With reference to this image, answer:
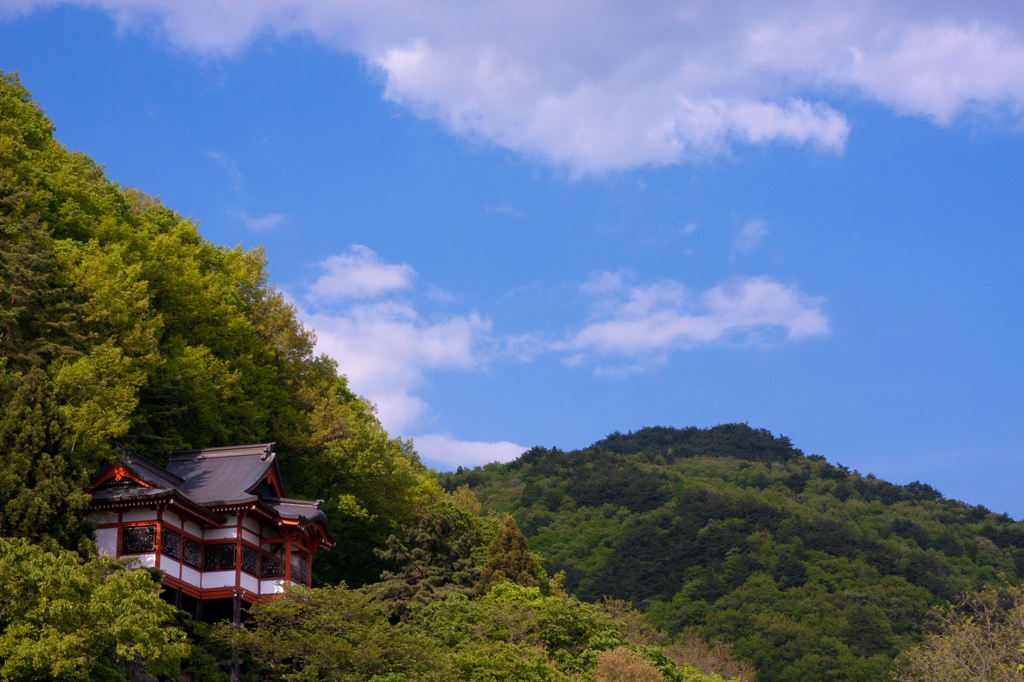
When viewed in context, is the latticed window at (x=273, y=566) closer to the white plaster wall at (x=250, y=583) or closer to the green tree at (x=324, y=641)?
the white plaster wall at (x=250, y=583)

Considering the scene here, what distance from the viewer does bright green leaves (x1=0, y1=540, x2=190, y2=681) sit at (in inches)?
746

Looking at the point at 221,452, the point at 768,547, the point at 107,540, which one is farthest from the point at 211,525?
the point at 768,547

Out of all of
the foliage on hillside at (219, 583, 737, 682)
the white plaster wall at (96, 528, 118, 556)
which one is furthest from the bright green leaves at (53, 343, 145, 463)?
the foliage on hillside at (219, 583, 737, 682)

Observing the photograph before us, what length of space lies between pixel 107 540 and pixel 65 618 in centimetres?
766

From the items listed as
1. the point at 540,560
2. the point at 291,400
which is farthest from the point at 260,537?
the point at 540,560

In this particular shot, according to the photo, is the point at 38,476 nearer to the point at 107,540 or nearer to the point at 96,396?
the point at 96,396

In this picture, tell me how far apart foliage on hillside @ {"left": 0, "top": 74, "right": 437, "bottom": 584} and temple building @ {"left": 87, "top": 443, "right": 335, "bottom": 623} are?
3.92ft

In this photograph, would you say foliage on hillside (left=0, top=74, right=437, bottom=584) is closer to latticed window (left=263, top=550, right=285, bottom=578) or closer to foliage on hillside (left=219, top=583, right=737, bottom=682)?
latticed window (left=263, top=550, right=285, bottom=578)

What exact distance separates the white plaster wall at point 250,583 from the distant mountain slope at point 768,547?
1853 inches

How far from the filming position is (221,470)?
1196 inches

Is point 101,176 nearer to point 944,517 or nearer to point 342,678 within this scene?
point 342,678

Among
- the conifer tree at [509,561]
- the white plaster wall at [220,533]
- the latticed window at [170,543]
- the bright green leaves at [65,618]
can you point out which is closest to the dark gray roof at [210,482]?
the white plaster wall at [220,533]

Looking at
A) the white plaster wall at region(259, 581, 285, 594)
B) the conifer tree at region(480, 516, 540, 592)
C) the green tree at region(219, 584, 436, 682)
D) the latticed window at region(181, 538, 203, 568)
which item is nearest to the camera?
the green tree at region(219, 584, 436, 682)

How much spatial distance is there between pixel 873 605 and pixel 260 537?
5408cm
